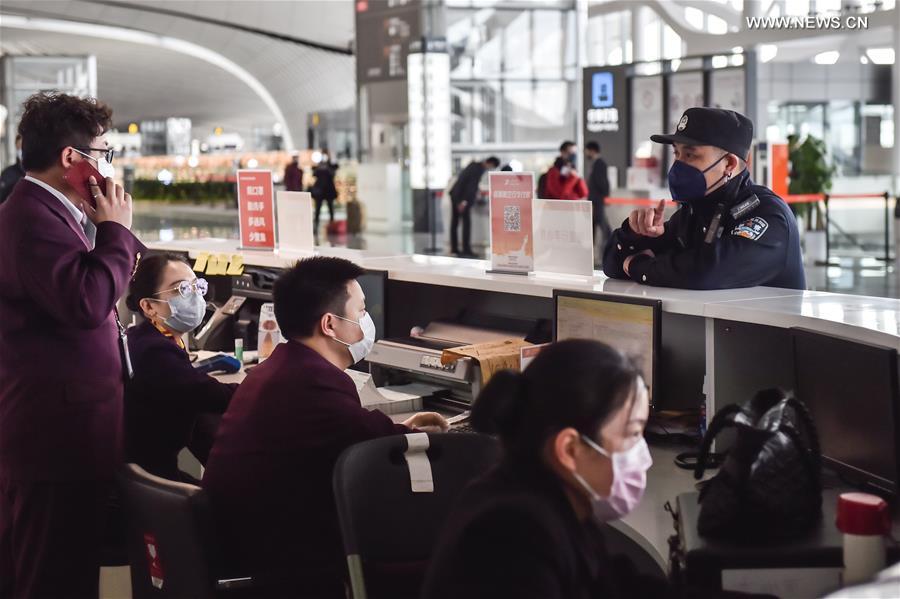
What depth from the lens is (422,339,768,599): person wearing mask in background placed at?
1.53 metres

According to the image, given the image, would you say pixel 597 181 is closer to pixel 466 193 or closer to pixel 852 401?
pixel 466 193

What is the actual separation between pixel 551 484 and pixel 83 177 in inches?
70.1

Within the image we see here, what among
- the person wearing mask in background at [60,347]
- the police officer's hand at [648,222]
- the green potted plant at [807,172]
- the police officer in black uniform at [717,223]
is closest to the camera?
the person wearing mask in background at [60,347]

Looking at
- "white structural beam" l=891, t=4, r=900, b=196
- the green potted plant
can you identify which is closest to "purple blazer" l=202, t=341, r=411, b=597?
the green potted plant

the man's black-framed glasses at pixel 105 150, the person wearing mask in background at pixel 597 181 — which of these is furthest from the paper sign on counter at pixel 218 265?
the person wearing mask in background at pixel 597 181

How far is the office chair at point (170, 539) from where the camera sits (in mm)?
2441

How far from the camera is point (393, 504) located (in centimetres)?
Answer: 252

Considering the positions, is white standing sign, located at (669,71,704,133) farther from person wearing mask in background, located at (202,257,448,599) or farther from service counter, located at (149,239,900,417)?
person wearing mask in background, located at (202,257,448,599)

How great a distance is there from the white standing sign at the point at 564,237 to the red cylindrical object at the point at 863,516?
1.78 m

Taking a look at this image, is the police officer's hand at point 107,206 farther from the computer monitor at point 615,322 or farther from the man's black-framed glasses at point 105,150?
the computer monitor at point 615,322

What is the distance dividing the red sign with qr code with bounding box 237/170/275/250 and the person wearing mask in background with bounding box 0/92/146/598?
96.1 inches

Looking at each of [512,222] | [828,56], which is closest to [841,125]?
[828,56]

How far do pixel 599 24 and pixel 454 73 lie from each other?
1389 cm

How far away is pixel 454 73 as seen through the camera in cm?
1992
